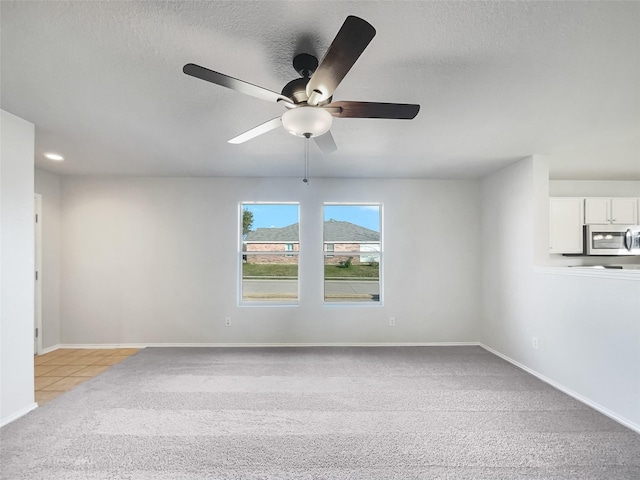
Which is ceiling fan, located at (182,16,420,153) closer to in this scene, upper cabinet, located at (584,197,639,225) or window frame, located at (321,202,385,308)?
window frame, located at (321,202,385,308)

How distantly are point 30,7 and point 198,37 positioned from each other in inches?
27.6

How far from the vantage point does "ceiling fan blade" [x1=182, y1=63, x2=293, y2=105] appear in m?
1.35

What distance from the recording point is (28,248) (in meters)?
2.50

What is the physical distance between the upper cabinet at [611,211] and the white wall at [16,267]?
6.33 meters

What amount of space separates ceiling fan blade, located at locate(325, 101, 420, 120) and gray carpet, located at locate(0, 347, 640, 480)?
210 centimetres

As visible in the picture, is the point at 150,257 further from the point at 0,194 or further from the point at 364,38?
the point at 364,38

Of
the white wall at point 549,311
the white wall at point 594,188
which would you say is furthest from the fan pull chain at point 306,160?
the white wall at point 594,188

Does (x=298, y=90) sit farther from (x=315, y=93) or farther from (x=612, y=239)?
(x=612, y=239)

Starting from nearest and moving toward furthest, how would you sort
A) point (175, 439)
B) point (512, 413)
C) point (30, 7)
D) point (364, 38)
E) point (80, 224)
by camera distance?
point (364, 38) → point (30, 7) → point (175, 439) → point (512, 413) → point (80, 224)

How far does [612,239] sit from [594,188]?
0.86m

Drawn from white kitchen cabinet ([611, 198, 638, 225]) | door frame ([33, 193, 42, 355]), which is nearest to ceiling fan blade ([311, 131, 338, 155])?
door frame ([33, 193, 42, 355])

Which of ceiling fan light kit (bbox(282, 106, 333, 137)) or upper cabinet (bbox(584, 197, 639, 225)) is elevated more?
ceiling fan light kit (bbox(282, 106, 333, 137))

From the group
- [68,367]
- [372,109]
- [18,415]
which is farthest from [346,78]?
[68,367]

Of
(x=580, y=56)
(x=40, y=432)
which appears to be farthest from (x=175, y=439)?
(x=580, y=56)
